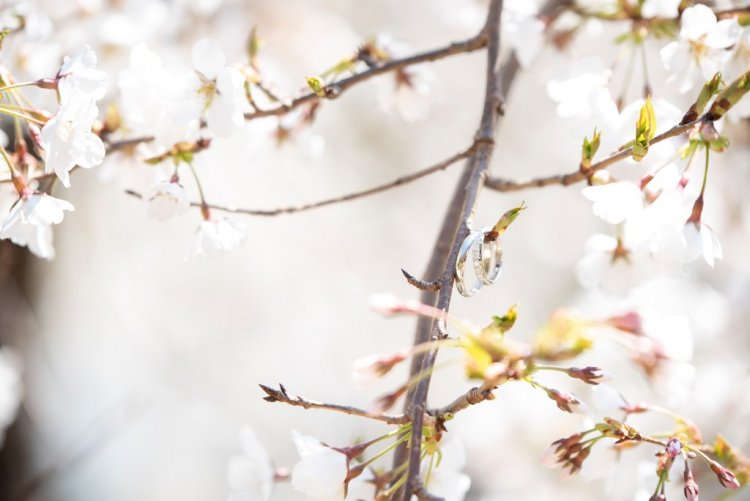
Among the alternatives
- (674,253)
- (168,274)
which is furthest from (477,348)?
(168,274)

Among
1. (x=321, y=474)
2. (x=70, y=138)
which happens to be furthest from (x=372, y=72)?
(x=321, y=474)

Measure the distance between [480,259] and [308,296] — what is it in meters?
3.05

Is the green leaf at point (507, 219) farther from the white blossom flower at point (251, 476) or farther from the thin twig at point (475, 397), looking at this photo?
the white blossom flower at point (251, 476)

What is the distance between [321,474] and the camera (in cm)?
60

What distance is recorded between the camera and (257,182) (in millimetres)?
3596

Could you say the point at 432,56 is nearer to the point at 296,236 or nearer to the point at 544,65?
the point at 544,65

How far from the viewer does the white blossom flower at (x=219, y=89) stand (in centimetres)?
72

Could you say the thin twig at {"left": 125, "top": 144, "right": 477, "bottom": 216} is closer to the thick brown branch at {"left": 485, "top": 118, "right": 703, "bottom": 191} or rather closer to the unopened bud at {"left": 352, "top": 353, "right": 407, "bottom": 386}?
the thick brown branch at {"left": 485, "top": 118, "right": 703, "bottom": 191}

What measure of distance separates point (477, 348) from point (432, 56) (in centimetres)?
47

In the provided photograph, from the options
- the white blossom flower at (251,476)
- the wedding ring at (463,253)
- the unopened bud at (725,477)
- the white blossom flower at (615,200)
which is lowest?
the unopened bud at (725,477)

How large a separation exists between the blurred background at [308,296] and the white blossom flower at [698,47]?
5.33ft

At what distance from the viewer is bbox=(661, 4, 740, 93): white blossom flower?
72 cm

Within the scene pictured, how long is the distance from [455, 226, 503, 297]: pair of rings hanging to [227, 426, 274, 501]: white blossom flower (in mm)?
304

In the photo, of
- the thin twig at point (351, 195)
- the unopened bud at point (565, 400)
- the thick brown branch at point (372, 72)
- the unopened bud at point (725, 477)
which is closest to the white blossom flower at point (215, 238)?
the thin twig at point (351, 195)
